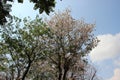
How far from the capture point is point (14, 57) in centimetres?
5016

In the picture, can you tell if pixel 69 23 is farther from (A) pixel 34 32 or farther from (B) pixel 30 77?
(B) pixel 30 77

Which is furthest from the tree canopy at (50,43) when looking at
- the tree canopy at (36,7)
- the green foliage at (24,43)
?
the tree canopy at (36,7)

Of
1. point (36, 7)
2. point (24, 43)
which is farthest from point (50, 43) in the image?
point (36, 7)

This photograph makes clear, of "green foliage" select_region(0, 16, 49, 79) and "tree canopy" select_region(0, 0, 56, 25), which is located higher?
"green foliage" select_region(0, 16, 49, 79)

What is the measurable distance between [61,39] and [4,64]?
1646 cm

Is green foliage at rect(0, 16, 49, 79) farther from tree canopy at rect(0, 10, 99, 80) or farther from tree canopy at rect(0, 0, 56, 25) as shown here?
tree canopy at rect(0, 0, 56, 25)

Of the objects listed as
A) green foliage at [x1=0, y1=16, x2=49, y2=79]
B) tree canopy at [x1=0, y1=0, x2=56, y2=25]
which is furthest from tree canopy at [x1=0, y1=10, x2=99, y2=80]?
tree canopy at [x1=0, y1=0, x2=56, y2=25]

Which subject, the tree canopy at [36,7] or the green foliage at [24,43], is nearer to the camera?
the tree canopy at [36,7]

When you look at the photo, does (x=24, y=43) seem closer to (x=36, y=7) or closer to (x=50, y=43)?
(x=50, y=43)

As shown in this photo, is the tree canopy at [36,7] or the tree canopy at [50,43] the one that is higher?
the tree canopy at [50,43]

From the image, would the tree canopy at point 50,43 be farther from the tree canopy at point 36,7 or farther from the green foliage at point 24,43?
the tree canopy at point 36,7

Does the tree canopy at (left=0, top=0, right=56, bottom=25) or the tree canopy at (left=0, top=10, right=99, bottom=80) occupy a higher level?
the tree canopy at (left=0, top=10, right=99, bottom=80)

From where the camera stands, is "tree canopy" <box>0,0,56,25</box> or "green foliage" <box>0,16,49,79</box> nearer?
"tree canopy" <box>0,0,56,25</box>

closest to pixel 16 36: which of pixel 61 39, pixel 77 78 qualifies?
pixel 61 39
